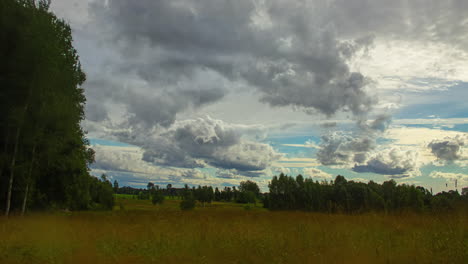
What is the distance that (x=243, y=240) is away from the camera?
823cm

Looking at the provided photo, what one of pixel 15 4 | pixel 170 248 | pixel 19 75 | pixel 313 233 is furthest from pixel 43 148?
pixel 313 233

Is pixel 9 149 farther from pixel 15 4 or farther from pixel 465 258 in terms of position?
pixel 465 258

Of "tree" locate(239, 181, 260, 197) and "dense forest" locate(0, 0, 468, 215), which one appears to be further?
"tree" locate(239, 181, 260, 197)

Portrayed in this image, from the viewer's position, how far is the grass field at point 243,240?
6.73 meters

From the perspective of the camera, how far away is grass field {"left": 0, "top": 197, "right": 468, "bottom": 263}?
22.1ft

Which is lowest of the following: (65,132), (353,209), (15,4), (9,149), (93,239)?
(93,239)

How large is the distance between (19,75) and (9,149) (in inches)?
185

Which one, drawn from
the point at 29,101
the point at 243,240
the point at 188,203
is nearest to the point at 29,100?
the point at 29,101

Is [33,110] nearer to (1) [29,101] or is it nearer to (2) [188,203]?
(1) [29,101]

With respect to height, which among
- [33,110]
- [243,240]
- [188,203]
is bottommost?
[188,203]

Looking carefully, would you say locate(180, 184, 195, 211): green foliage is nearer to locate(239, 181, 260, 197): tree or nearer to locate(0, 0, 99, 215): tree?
locate(0, 0, 99, 215): tree

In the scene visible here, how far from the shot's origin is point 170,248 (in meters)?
7.76

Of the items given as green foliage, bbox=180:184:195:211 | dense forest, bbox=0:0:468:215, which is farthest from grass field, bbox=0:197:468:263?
green foliage, bbox=180:184:195:211

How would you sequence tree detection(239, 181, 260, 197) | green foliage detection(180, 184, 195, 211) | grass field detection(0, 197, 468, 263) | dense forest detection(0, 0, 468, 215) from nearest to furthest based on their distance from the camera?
grass field detection(0, 197, 468, 263), dense forest detection(0, 0, 468, 215), green foliage detection(180, 184, 195, 211), tree detection(239, 181, 260, 197)
